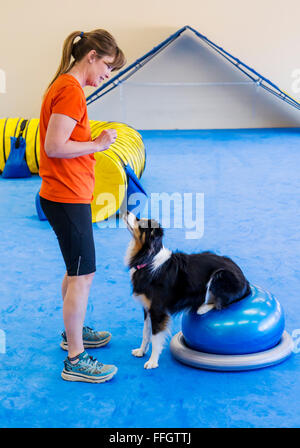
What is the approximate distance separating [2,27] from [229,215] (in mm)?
6617

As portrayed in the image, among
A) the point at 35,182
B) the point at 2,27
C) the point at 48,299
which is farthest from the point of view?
the point at 2,27

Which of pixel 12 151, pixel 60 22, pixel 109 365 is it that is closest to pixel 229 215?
pixel 109 365

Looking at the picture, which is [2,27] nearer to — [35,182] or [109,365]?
[35,182]

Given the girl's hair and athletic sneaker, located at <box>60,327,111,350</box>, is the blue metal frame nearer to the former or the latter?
athletic sneaker, located at <box>60,327,111,350</box>

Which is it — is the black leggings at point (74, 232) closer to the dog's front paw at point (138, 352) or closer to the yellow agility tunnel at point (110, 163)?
the dog's front paw at point (138, 352)

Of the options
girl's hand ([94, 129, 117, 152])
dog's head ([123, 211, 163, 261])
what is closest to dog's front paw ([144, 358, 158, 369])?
dog's head ([123, 211, 163, 261])

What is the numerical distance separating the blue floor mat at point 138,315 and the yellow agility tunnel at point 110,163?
328mm

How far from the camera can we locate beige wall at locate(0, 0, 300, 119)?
29.8ft

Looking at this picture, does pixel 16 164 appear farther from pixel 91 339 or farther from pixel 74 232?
pixel 74 232

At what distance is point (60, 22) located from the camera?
9125 mm

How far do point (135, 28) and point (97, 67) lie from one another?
7.77m

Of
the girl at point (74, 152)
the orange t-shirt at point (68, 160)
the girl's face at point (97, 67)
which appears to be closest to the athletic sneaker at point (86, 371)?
the girl at point (74, 152)

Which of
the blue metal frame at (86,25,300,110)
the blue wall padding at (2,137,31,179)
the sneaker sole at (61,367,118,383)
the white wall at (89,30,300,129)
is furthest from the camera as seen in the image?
the white wall at (89,30,300,129)

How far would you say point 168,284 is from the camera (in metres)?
2.32
